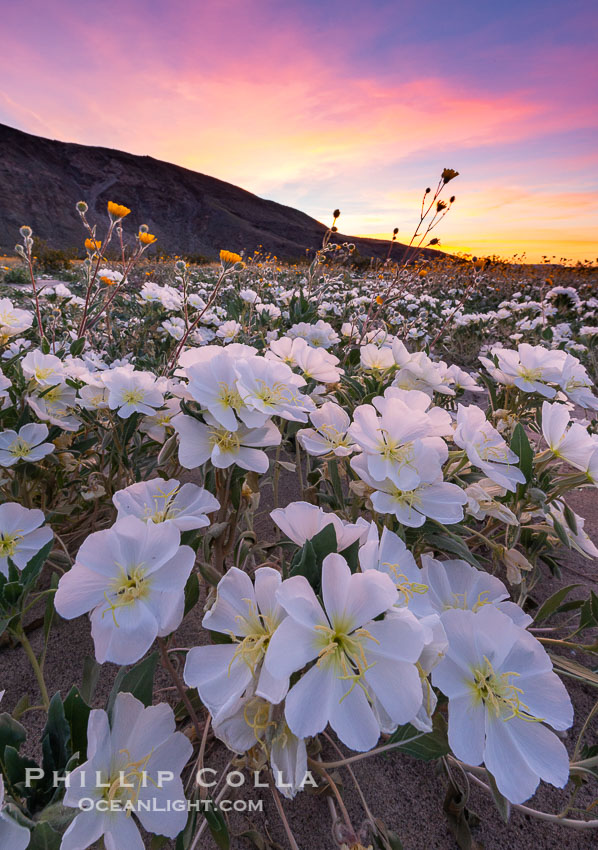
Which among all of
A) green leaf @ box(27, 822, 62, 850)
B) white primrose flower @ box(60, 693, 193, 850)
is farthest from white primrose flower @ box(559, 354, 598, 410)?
green leaf @ box(27, 822, 62, 850)

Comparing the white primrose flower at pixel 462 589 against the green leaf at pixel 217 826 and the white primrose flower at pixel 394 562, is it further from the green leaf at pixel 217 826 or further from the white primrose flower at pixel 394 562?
the green leaf at pixel 217 826

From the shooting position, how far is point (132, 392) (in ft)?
3.76

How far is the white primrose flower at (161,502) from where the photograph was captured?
76 cm

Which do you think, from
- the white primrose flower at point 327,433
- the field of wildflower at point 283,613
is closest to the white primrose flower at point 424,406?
the field of wildflower at point 283,613

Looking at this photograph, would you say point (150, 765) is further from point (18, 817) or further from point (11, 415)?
point (11, 415)

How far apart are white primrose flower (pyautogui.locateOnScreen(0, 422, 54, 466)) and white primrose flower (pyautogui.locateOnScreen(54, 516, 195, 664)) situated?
663 millimetres

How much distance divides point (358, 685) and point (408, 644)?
0.09m

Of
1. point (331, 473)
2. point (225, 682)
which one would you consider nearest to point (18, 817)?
point (225, 682)

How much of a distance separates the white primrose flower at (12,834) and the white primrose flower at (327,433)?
29.0 inches

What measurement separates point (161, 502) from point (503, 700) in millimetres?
625

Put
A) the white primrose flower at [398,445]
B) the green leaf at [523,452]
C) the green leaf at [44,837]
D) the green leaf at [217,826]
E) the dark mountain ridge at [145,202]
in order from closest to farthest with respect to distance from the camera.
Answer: the green leaf at [44,837]
the green leaf at [217,826]
the white primrose flower at [398,445]
the green leaf at [523,452]
the dark mountain ridge at [145,202]

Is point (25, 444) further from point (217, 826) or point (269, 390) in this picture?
point (217, 826)

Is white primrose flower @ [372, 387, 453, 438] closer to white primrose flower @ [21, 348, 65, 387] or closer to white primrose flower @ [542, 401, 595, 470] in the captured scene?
white primrose flower @ [542, 401, 595, 470]

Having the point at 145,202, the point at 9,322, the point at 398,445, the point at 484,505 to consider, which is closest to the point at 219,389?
the point at 398,445
